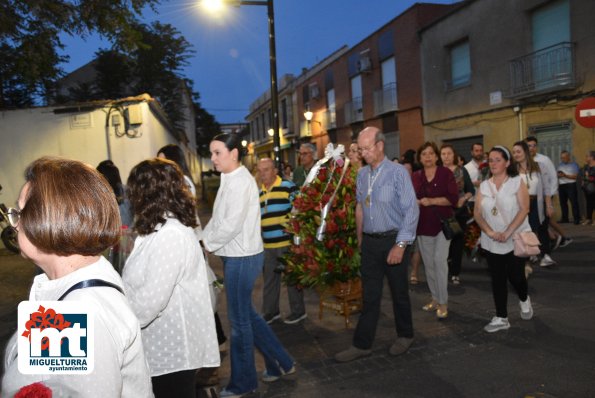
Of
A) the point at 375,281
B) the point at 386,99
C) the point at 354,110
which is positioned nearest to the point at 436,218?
the point at 375,281

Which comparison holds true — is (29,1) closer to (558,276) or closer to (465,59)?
(558,276)

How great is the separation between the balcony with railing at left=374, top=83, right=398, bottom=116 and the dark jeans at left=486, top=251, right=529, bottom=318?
60.1ft

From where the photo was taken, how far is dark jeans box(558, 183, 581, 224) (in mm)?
11484

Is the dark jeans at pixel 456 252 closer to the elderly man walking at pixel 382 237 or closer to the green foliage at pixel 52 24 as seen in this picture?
the elderly man walking at pixel 382 237

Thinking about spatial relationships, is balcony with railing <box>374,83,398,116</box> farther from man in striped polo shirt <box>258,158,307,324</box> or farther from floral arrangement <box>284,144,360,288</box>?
floral arrangement <box>284,144,360,288</box>

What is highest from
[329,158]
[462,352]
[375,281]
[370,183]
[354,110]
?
[354,110]

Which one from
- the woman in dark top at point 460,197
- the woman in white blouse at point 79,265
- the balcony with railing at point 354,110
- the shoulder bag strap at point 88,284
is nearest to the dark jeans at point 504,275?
the woman in dark top at point 460,197

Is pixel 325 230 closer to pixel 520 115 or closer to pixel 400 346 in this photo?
pixel 400 346

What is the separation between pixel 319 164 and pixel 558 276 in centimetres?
399

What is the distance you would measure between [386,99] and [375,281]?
65.8 feet

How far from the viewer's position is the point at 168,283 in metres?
2.35

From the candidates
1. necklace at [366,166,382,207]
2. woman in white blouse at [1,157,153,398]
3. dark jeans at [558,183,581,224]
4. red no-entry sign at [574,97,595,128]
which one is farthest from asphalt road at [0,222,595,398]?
dark jeans at [558,183,581,224]

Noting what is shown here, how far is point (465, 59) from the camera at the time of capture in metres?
17.6

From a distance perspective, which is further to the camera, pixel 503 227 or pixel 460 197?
pixel 460 197
